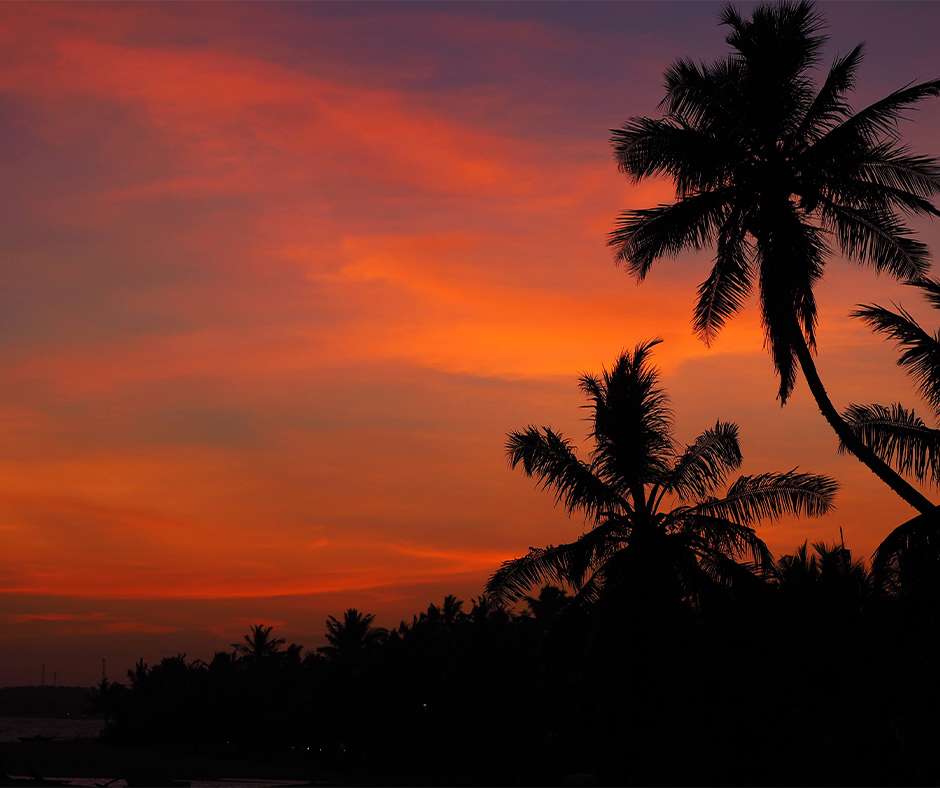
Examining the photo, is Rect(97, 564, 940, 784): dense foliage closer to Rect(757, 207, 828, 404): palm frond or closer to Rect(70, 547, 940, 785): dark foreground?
Rect(70, 547, 940, 785): dark foreground

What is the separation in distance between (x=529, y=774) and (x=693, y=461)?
75.9 ft

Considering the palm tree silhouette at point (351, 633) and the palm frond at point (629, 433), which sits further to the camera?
the palm tree silhouette at point (351, 633)

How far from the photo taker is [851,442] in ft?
56.4

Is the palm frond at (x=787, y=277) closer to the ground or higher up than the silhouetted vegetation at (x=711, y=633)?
higher up

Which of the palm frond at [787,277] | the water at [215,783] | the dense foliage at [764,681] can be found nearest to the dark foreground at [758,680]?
the dense foliage at [764,681]

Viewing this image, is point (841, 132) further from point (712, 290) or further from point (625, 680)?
point (625, 680)

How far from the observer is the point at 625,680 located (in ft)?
75.3

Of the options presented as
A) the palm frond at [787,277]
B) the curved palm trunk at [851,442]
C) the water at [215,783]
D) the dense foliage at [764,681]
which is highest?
the palm frond at [787,277]

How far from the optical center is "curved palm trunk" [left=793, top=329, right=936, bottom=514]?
16.9m

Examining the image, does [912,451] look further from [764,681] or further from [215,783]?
[215,783]

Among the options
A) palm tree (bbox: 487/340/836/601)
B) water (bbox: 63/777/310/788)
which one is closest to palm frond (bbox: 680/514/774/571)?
palm tree (bbox: 487/340/836/601)

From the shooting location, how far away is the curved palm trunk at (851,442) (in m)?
16.9

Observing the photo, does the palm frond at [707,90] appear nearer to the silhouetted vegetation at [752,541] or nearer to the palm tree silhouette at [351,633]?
the silhouetted vegetation at [752,541]

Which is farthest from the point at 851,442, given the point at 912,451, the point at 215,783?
the point at 215,783
